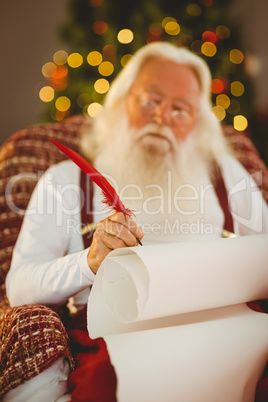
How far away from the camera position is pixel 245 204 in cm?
128

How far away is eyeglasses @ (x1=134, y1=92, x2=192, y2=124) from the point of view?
126 centimetres

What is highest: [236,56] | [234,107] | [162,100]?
[236,56]

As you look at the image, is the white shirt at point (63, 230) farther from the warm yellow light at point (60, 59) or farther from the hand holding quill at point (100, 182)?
the warm yellow light at point (60, 59)

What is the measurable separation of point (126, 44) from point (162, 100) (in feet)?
3.47

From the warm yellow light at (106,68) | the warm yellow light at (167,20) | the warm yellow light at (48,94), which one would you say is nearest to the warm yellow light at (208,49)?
the warm yellow light at (167,20)

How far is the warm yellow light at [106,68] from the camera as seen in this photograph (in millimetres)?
2107

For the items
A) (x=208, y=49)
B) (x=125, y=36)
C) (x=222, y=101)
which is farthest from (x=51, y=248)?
(x=208, y=49)

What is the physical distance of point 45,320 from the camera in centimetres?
81

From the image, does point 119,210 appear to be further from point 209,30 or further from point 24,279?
point 209,30

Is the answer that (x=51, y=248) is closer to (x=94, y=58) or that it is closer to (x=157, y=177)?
(x=157, y=177)

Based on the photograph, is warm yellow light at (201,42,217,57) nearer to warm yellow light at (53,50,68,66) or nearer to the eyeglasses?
warm yellow light at (53,50,68,66)

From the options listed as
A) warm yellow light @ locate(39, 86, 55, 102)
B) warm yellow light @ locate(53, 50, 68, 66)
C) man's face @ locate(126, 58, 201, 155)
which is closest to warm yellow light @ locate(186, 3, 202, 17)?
warm yellow light @ locate(53, 50, 68, 66)

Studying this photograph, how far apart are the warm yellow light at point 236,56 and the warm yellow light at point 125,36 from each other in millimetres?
680

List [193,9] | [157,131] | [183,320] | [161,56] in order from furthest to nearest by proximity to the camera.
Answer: [193,9] → [161,56] → [157,131] → [183,320]
